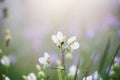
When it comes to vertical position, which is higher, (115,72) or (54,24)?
(54,24)

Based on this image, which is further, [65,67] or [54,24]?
[54,24]

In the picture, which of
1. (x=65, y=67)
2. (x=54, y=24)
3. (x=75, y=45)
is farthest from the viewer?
(x=54, y=24)

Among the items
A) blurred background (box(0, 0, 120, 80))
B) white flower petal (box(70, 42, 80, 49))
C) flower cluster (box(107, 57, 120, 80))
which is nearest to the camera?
white flower petal (box(70, 42, 80, 49))

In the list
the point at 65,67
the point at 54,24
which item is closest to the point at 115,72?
the point at 65,67

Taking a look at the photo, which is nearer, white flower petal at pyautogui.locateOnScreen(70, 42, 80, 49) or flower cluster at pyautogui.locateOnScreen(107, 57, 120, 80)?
white flower petal at pyautogui.locateOnScreen(70, 42, 80, 49)

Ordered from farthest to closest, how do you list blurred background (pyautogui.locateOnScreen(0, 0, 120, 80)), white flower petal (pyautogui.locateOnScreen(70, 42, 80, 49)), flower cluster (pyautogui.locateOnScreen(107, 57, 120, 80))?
blurred background (pyautogui.locateOnScreen(0, 0, 120, 80))
flower cluster (pyautogui.locateOnScreen(107, 57, 120, 80))
white flower petal (pyautogui.locateOnScreen(70, 42, 80, 49))

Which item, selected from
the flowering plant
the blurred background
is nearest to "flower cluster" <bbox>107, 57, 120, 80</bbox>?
the flowering plant

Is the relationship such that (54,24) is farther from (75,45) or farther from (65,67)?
(75,45)

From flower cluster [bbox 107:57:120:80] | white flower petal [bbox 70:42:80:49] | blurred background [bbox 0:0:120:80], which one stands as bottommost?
white flower petal [bbox 70:42:80:49]

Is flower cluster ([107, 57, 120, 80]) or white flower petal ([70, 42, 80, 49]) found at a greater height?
flower cluster ([107, 57, 120, 80])

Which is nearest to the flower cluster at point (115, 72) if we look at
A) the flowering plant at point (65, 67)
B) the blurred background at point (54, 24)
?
the flowering plant at point (65, 67)

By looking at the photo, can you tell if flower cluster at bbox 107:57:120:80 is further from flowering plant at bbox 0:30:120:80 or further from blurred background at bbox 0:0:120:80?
blurred background at bbox 0:0:120:80
